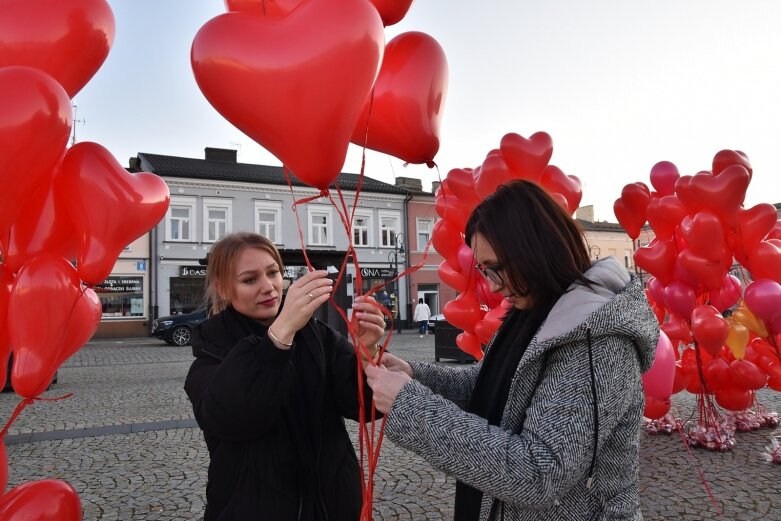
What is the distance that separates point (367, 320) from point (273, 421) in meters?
0.39

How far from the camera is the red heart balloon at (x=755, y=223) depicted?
440 centimetres

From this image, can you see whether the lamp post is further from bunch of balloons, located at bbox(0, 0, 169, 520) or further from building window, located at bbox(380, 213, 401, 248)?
bunch of balloons, located at bbox(0, 0, 169, 520)

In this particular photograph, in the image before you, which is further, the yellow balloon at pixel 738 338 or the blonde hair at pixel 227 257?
the yellow balloon at pixel 738 338

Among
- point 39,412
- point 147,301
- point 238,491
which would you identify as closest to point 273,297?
point 238,491

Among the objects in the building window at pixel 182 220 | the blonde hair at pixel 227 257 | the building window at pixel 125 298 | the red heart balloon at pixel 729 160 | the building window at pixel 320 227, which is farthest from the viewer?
the building window at pixel 320 227

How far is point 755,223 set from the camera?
4414mm

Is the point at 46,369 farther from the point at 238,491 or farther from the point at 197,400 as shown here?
the point at 238,491

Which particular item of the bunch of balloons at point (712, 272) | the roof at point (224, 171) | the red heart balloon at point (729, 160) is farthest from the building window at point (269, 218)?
the red heart balloon at point (729, 160)

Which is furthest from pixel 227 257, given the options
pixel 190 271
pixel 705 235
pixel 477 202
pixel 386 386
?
pixel 190 271

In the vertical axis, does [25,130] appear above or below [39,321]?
above

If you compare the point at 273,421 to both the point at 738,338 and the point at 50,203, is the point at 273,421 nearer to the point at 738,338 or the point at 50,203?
the point at 50,203

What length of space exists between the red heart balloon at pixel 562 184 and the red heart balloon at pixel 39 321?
3.77 meters

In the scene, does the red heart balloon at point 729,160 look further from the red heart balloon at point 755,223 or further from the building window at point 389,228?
the building window at point 389,228

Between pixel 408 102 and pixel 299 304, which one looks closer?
pixel 299 304
